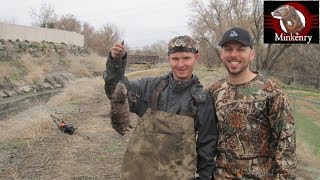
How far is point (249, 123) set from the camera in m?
3.19

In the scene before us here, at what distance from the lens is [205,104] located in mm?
3291

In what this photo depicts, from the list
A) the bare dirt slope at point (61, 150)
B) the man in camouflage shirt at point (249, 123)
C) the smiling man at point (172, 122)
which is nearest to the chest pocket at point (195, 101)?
the smiling man at point (172, 122)

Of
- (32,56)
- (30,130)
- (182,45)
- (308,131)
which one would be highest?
(32,56)

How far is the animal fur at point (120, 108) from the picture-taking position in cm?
332

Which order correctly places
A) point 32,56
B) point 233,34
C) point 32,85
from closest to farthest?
point 233,34, point 32,85, point 32,56

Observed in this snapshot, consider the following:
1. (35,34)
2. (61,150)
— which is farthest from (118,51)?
(35,34)

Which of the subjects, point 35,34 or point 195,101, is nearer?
point 195,101

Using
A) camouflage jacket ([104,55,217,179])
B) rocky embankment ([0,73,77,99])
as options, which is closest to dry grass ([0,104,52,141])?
camouflage jacket ([104,55,217,179])

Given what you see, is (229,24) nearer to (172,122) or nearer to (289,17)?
(289,17)

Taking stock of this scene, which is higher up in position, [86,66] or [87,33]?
[87,33]

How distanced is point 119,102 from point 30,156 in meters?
5.84

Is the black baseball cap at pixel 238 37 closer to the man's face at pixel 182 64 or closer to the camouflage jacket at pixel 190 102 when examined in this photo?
the man's face at pixel 182 64

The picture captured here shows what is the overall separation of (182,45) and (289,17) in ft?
75.1

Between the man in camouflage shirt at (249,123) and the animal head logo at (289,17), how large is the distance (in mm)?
21616
